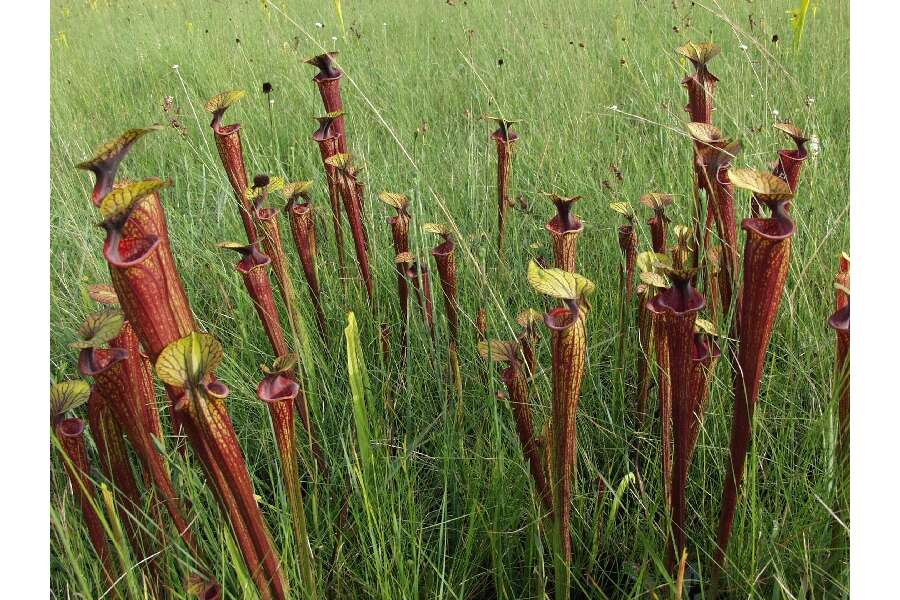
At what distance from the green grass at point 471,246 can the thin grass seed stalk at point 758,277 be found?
0.14m

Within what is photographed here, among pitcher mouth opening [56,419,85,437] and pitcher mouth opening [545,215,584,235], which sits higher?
pitcher mouth opening [545,215,584,235]

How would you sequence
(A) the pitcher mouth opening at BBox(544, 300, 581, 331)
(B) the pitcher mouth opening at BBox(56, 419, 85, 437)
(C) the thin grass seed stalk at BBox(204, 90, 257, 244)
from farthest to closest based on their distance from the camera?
1. (C) the thin grass seed stalk at BBox(204, 90, 257, 244)
2. (B) the pitcher mouth opening at BBox(56, 419, 85, 437)
3. (A) the pitcher mouth opening at BBox(544, 300, 581, 331)

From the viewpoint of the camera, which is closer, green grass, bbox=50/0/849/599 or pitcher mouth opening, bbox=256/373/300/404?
pitcher mouth opening, bbox=256/373/300/404

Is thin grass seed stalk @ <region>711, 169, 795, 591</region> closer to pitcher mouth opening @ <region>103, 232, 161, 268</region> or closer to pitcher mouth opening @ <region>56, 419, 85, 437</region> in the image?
pitcher mouth opening @ <region>103, 232, 161, 268</region>

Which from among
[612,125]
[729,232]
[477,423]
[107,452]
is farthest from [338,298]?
[612,125]

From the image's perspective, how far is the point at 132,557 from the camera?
1039 millimetres

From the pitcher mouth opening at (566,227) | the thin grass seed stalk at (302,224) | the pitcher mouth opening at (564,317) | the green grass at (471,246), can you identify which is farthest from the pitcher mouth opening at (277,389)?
the thin grass seed stalk at (302,224)

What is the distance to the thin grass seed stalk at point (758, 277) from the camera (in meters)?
0.65

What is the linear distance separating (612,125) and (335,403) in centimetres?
168

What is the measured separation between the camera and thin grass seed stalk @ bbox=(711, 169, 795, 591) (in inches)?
25.5

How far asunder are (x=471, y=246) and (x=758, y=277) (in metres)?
1.13

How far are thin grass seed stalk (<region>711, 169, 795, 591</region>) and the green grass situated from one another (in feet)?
0.47

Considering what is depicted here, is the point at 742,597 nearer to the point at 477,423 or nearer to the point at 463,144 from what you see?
the point at 477,423

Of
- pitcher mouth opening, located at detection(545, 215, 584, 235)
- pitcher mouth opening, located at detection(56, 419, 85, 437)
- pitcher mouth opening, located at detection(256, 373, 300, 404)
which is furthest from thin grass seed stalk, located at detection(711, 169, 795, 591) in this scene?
pitcher mouth opening, located at detection(56, 419, 85, 437)
